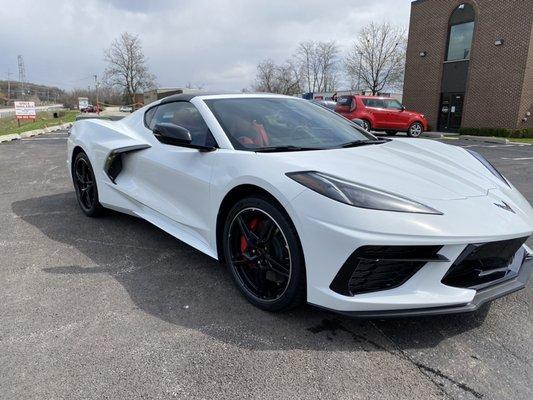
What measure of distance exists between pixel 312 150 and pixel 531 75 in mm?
20158

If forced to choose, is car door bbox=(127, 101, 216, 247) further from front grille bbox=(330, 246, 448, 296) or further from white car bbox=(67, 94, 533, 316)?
front grille bbox=(330, 246, 448, 296)

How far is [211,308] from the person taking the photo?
259cm

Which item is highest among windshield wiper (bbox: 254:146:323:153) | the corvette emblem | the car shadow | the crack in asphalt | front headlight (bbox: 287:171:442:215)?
windshield wiper (bbox: 254:146:323:153)

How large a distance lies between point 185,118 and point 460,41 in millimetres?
21691

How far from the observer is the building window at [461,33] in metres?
20.2

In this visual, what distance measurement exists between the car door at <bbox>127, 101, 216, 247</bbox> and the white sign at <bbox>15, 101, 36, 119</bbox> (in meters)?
25.3

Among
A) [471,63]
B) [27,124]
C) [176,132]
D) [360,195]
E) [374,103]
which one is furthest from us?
[27,124]

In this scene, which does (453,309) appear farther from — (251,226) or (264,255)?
(251,226)

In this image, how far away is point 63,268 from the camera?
10.4ft

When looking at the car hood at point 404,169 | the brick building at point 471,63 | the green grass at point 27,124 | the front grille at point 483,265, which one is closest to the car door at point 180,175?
the car hood at point 404,169

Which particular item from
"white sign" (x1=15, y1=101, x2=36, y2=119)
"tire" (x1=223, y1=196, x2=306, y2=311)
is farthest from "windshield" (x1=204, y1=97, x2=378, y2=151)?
"white sign" (x1=15, y1=101, x2=36, y2=119)

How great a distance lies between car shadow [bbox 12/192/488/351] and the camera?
2270 mm

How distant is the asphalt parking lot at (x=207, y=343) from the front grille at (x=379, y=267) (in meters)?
0.36

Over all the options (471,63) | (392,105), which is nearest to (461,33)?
(471,63)
